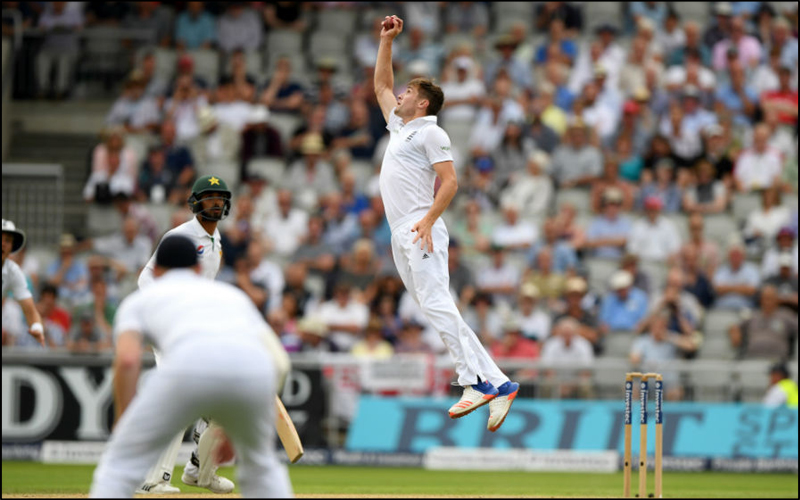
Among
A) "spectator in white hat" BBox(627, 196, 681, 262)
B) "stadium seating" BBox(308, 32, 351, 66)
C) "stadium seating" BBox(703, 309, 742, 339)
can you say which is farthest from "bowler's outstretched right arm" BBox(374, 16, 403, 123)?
"stadium seating" BBox(308, 32, 351, 66)

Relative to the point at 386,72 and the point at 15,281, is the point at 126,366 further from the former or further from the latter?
the point at 15,281

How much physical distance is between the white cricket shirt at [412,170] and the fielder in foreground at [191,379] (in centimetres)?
354

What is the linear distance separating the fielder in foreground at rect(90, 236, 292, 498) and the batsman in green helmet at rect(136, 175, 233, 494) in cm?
352

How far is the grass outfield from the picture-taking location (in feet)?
46.9

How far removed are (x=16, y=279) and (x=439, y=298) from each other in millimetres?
5120

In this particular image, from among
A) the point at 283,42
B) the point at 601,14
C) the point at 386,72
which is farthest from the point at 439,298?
the point at 601,14

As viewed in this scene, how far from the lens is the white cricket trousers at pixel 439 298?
11.0 m

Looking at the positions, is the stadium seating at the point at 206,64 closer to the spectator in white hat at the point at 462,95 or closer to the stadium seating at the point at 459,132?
the spectator in white hat at the point at 462,95

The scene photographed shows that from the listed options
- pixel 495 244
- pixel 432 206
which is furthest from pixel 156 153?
pixel 432 206

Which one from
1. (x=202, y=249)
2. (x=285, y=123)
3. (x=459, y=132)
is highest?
(x=285, y=123)

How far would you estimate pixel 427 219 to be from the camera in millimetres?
10844

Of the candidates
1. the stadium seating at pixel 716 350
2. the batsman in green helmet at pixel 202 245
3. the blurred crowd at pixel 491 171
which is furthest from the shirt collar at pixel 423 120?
the stadium seating at pixel 716 350

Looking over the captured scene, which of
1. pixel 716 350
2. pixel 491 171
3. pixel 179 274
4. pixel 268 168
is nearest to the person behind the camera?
pixel 179 274

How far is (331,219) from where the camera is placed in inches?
844
